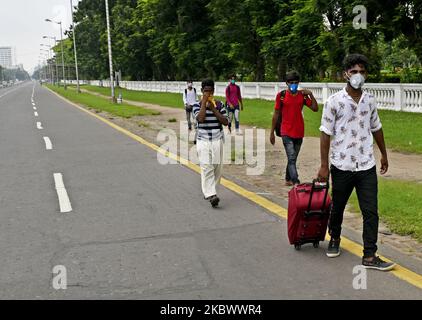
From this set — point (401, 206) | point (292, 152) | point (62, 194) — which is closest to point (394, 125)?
point (292, 152)

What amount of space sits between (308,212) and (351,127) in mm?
943

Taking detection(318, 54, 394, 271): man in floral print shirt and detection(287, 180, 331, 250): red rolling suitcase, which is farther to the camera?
detection(287, 180, 331, 250): red rolling suitcase

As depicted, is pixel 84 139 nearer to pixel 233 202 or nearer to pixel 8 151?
pixel 8 151

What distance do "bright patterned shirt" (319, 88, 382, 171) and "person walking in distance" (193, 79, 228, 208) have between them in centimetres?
243

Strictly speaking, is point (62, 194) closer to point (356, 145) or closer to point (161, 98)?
point (356, 145)

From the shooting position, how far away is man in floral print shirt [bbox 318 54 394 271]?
4660mm

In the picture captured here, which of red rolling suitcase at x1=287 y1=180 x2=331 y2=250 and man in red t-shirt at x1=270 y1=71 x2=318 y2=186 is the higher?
man in red t-shirt at x1=270 y1=71 x2=318 y2=186

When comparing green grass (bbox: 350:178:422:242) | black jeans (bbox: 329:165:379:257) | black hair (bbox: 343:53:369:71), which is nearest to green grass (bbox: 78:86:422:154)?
green grass (bbox: 350:178:422:242)

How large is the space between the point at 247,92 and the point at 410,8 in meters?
13.0

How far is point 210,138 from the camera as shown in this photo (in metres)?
7.11

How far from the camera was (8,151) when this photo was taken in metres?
13.5

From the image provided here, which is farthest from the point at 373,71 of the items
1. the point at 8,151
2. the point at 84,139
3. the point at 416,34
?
the point at 8,151

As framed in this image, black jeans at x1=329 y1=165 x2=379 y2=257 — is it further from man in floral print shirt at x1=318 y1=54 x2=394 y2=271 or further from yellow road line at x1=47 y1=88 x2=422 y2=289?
yellow road line at x1=47 y1=88 x2=422 y2=289
